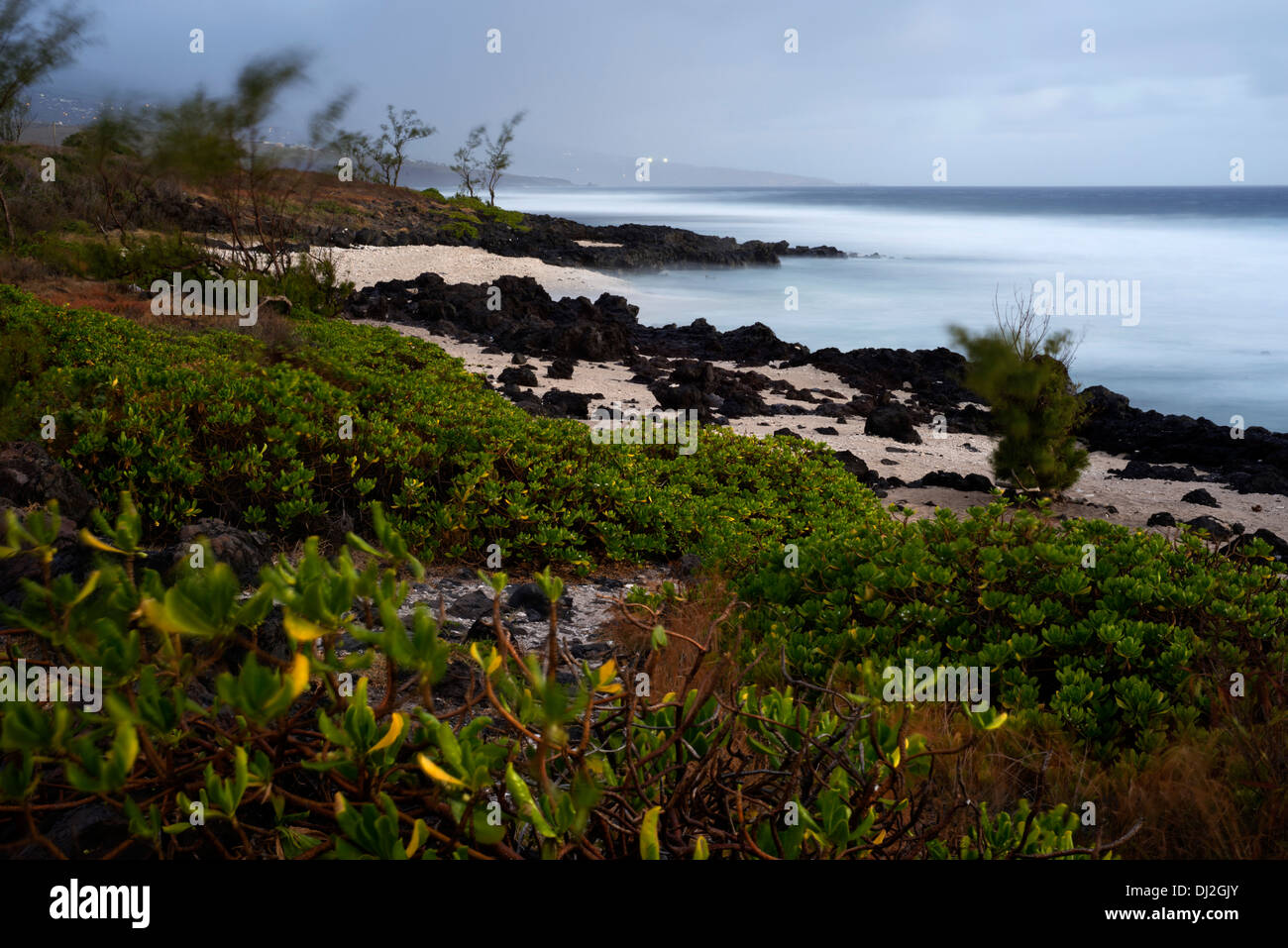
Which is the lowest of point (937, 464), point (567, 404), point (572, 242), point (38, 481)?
point (937, 464)

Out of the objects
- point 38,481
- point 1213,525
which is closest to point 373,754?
point 38,481

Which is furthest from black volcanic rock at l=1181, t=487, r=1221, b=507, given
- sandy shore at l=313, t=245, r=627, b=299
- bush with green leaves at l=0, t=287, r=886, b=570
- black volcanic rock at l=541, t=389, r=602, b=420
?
sandy shore at l=313, t=245, r=627, b=299

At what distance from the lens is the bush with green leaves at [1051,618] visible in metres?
3.42

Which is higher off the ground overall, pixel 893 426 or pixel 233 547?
pixel 893 426

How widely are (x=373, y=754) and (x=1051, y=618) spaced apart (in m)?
3.50

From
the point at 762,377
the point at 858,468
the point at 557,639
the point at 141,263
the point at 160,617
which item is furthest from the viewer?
the point at 762,377

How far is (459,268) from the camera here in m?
33.8

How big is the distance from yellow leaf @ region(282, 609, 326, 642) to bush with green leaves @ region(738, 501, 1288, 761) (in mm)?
2138

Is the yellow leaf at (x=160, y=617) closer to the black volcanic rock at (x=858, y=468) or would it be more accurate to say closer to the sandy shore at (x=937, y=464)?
the sandy shore at (x=937, y=464)

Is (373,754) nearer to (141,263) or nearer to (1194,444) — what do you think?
(1194,444)

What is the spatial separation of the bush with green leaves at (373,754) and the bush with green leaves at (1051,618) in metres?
1.25

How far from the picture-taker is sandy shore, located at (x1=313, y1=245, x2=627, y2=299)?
30.7m

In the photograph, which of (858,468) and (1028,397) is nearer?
(1028,397)
